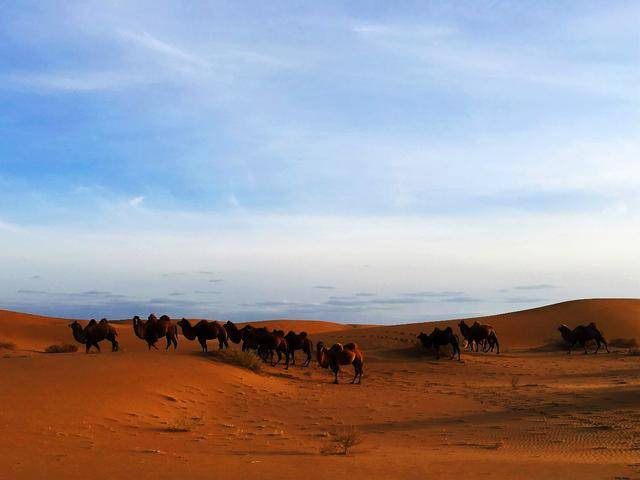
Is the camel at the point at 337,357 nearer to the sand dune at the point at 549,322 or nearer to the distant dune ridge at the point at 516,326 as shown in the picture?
the distant dune ridge at the point at 516,326

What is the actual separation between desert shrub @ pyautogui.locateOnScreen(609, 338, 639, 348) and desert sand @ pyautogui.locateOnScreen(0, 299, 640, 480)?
1377 centimetres

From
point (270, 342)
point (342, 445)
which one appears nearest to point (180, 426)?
point (342, 445)

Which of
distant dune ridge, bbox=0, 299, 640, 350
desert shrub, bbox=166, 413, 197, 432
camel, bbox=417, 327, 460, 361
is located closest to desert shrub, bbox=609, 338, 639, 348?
distant dune ridge, bbox=0, 299, 640, 350

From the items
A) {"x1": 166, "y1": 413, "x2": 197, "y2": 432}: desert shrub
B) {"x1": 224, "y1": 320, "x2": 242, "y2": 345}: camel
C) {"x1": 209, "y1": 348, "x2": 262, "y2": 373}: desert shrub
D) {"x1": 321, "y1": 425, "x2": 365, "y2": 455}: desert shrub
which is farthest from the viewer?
{"x1": 224, "y1": 320, "x2": 242, "y2": 345}: camel

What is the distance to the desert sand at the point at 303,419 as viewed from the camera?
9.19 meters

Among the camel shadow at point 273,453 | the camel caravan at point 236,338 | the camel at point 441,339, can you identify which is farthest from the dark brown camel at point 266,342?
the camel shadow at point 273,453

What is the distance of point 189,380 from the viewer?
17.9 m

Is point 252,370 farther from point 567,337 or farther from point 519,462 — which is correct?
point 567,337

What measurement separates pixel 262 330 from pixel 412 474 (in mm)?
16539

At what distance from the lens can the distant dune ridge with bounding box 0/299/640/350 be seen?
41.5 m

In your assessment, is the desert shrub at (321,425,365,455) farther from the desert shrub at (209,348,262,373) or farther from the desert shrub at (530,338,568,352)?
the desert shrub at (530,338,568,352)

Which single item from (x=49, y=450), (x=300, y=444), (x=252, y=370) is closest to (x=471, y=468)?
(x=300, y=444)

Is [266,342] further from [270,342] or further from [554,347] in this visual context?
[554,347]

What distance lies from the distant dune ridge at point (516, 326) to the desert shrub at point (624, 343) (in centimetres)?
308
